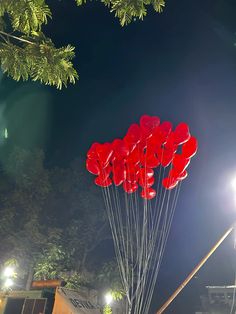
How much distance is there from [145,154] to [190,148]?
1.57 meters

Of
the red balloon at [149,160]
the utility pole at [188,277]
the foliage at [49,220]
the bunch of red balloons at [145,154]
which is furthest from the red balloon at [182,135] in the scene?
the foliage at [49,220]

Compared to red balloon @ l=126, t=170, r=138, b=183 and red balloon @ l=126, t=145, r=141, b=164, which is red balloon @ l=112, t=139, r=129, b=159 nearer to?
red balloon @ l=126, t=145, r=141, b=164

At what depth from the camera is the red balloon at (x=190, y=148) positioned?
9.28 meters

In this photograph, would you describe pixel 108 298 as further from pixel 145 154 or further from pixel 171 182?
pixel 145 154

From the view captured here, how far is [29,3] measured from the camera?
3621 millimetres

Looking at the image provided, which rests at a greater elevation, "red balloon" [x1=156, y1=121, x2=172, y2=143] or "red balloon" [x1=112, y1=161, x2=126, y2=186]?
"red balloon" [x1=156, y1=121, x2=172, y2=143]

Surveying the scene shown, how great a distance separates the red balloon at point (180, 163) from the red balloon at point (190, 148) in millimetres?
174

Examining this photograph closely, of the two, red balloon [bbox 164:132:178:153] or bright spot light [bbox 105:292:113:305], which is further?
bright spot light [bbox 105:292:113:305]

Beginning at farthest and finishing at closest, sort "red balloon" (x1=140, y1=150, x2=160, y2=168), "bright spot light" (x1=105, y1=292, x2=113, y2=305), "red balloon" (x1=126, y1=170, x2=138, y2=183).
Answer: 1. "bright spot light" (x1=105, y1=292, x2=113, y2=305)
2. "red balloon" (x1=126, y1=170, x2=138, y2=183)
3. "red balloon" (x1=140, y1=150, x2=160, y2=168)

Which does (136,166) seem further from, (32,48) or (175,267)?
(175,267)

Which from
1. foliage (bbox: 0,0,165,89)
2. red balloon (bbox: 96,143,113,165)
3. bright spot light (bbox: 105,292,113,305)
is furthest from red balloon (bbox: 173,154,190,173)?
bright spot light (bbox: 105,292,113,305)

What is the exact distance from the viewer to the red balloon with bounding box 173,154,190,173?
942cm

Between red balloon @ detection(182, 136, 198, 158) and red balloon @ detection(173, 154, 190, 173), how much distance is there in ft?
0.57

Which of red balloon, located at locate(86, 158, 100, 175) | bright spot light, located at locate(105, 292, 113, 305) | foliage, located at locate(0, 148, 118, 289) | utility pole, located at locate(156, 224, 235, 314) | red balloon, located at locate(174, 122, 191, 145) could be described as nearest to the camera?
utility pole, located at locate(156, 224, 235, 314)
